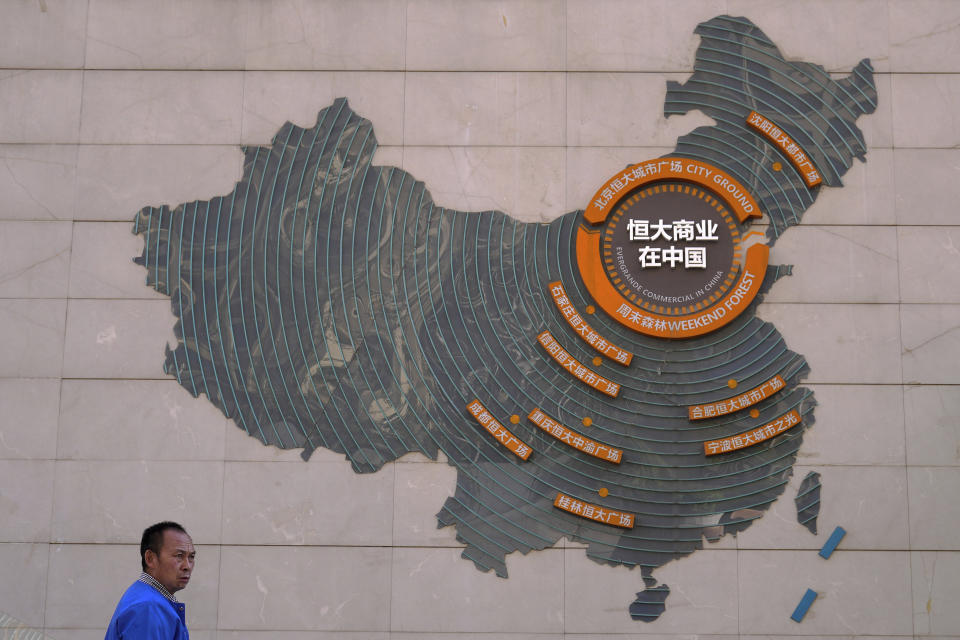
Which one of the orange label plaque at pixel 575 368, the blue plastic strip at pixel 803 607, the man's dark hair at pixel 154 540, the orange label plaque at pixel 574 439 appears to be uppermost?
the orange label plaque at pixel 575 368

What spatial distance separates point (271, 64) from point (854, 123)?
9.72 feet

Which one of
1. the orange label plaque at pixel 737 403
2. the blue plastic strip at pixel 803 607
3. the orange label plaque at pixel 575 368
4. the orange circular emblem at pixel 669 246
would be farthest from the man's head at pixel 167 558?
the blue plastic strip at pixel 803 607

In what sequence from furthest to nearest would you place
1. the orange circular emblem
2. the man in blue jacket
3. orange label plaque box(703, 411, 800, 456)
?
the orange circular emblem < orange label plaque box(703, 411, 800, 456) < the man in blue jacket

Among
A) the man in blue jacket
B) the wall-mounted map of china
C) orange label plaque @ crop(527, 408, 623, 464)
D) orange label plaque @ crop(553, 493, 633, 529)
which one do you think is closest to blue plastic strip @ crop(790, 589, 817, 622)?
the wall-mounted map of china

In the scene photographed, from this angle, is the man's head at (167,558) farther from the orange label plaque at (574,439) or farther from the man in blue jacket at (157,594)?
the orange label plaque at (574,439)

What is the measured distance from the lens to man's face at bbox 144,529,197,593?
269cm

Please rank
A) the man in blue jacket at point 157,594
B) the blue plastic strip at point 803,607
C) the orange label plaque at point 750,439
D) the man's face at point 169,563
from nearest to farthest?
the man in blue jacket at point 157,594
the man's face at point 169,563
the blue plastic strip at point 803,607
the orange label plaque at point 750,439

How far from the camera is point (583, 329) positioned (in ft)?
15.0

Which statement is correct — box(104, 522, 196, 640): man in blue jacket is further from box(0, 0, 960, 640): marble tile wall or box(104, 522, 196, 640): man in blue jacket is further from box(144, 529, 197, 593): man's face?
box(0, 0, 960, 640): marble tile wall

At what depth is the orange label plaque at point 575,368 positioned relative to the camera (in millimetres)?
4516

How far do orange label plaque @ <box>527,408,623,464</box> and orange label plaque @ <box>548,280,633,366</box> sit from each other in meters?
0.41

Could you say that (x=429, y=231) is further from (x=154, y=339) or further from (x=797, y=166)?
(x=797, y=166)

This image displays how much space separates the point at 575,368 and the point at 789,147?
1.53 metres

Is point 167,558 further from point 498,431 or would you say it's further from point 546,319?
point 546,319
